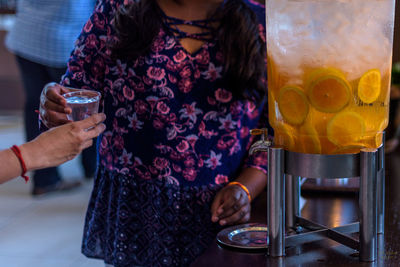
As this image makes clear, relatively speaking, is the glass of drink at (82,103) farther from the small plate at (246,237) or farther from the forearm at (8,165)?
the small plate at (246,237)

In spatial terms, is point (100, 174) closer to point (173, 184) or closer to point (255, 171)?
point (173, 184)

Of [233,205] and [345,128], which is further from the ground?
[345,128]

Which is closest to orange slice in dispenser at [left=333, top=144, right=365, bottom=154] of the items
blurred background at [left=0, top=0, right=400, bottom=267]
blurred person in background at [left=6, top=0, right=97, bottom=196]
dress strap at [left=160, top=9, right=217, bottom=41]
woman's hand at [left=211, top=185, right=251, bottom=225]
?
woman's hand at [left=211, top=185, right=251, bottom=225]

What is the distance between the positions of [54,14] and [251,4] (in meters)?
2.04

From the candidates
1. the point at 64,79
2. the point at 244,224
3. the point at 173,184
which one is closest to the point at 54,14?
the point at 64,79

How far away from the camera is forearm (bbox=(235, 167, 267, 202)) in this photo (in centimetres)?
140

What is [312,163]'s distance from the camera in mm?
958

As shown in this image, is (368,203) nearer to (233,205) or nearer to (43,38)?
(233,205)

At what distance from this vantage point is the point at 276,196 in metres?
0.97

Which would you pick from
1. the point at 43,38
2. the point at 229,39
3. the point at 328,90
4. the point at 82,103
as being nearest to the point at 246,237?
the point at 328,90

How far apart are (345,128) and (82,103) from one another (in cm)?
58

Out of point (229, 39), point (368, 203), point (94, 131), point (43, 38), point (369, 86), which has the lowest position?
point (368, 203)

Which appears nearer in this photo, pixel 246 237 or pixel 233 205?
pixel 246 237

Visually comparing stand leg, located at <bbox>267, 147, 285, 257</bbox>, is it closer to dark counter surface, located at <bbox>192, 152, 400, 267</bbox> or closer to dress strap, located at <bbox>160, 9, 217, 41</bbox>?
dark counter surface, located at <bbox>192, 152, 400, 267</bbox>
